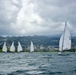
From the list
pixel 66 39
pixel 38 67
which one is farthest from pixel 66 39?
pixel 38 67

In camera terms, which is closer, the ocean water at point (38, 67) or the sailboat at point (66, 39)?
the ocean water at point (38, 67)

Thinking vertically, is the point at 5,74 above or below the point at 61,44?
below

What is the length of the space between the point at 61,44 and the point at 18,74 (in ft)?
229

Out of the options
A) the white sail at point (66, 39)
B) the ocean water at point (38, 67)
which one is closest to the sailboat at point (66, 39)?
the white sail at point (66, 39)

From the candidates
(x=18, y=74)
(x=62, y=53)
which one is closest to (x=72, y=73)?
(x=18, y=74)

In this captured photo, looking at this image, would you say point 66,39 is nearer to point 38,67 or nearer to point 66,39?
point 66,39

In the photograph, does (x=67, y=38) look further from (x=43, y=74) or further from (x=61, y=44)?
(x=43, y=74)

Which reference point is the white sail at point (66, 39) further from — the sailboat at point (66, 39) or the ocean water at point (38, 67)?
the ocean water at point (38, 67)

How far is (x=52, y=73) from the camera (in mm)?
53312

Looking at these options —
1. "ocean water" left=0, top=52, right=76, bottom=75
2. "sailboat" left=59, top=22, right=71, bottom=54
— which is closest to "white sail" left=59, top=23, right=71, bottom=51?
"sailboat" left=59, top=22, right=71, bottom=54

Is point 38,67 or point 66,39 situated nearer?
point 38,67

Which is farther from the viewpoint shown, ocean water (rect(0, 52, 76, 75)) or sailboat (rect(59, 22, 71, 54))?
sailboat (rect(59, 22, 71, 54))

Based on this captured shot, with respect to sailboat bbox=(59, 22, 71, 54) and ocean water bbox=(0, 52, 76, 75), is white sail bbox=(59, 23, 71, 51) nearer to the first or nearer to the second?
sailboat bbox=(59, 22, 71, 54)

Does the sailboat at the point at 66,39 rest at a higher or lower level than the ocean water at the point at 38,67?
higher
